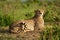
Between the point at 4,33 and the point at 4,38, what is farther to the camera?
the point at 4,33

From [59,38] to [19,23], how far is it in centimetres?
204

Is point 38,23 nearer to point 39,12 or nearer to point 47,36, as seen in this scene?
point 39,12

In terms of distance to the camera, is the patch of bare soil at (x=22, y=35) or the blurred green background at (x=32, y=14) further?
the patch of bare soil at (x=22, y=35)

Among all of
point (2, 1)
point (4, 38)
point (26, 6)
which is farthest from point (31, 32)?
point (2, 1)

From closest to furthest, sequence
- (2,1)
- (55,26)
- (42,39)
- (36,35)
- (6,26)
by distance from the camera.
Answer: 1. (42,39)
2. (55,26)
3. (36,35)
4. (6,26)
5. (2,1)

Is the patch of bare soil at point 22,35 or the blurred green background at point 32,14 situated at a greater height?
the blurred green background at point 32,14

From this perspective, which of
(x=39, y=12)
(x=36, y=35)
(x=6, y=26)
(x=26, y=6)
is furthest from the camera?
(x=26, y=6)

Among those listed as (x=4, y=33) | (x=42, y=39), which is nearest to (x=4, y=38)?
(x=4, y=33)

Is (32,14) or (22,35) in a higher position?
(32,14)

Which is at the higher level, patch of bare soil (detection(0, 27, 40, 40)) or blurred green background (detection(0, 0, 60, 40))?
blurred green background (detection(0, 0, 60, 40))

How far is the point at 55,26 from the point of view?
34.5ft

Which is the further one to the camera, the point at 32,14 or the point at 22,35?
the point at 32,14

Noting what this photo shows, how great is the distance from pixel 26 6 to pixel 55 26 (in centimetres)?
806

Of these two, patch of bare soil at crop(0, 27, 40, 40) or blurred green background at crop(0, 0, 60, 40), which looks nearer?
blurred green background at crop(0, 0, 60, 40)
